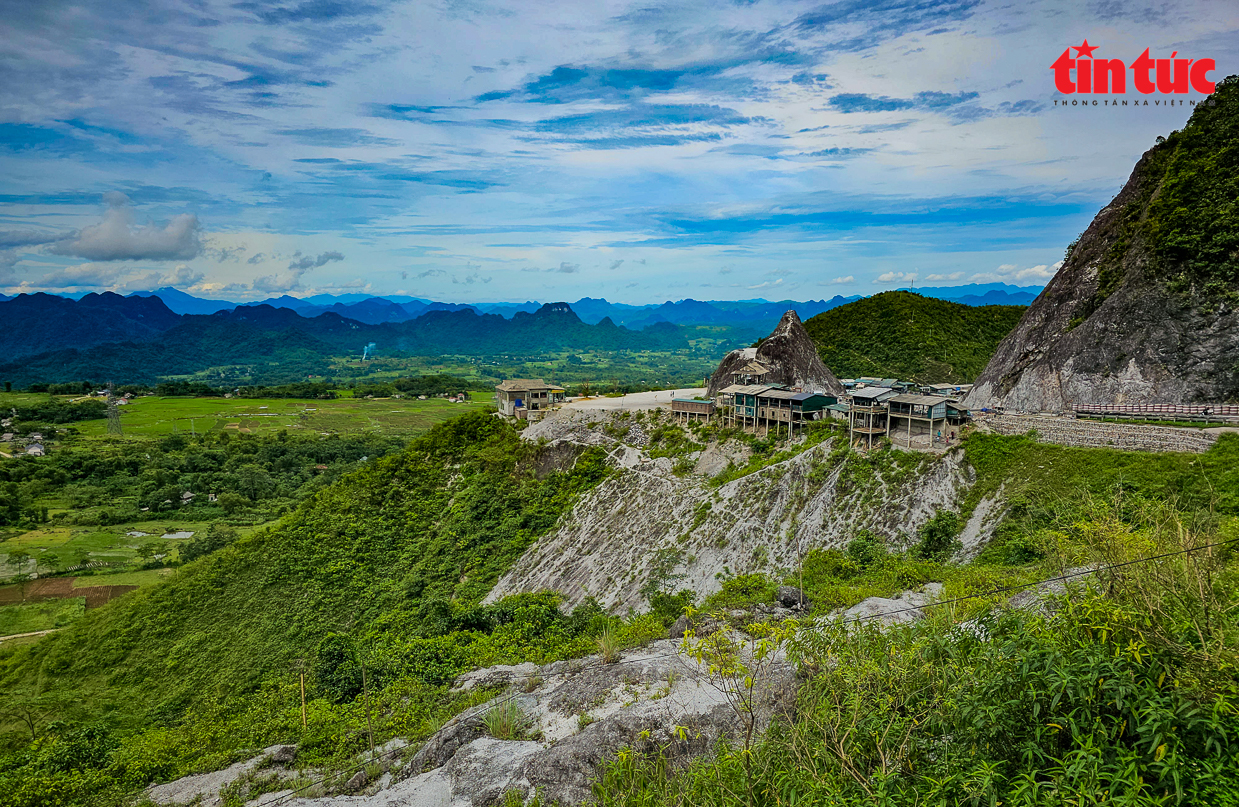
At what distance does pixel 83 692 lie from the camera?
23.0 meters

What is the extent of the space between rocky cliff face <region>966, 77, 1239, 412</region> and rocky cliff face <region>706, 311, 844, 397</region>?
11152mm

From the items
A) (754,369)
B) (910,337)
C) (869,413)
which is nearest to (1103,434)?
(869,413)

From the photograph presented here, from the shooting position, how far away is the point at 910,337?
206 ft

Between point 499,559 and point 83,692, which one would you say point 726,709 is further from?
point 83,692

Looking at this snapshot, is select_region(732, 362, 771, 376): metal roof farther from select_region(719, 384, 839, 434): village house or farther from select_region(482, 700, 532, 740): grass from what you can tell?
select_region(482, 700, 532, 740): grass

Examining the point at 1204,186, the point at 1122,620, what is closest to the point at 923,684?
the point at 1122,620

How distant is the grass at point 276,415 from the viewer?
263 ft

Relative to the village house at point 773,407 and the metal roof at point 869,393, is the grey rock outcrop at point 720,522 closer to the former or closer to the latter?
the metal roof at point 869,393

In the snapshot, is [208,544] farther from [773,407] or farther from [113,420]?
[113,420]

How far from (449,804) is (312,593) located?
21214 millimetres

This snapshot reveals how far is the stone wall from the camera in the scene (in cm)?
1900

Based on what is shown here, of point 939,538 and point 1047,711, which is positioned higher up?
point 1047,711

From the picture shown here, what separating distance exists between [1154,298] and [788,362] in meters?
18.8

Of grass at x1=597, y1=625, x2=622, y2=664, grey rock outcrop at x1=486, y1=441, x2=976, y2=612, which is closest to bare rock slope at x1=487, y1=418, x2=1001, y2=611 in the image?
grey rock outcrop at x1=486, y1=441, x2=976, y2=612
